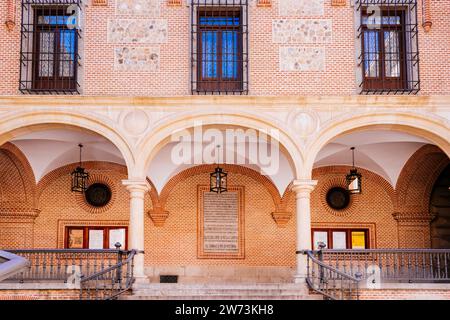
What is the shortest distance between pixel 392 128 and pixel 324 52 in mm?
2453

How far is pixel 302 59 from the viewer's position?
1424cm

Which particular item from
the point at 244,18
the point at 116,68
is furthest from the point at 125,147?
the point at 244,18

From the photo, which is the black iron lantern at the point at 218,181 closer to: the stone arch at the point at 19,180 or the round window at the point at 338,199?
the round window at the point at 338,199

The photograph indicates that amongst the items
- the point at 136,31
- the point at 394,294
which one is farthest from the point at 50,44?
the point at 394,294

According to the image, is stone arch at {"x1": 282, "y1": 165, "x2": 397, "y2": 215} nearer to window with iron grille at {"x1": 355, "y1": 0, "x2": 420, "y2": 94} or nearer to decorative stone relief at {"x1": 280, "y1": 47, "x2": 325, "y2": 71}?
window with iron grille at {"x1": 355, "y1": 0, "x2": 420, "y2": 94}

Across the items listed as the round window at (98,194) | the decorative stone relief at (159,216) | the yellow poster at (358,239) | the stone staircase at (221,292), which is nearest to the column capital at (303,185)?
the stone staircase at (221,292)

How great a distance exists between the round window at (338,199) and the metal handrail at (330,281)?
4688mm

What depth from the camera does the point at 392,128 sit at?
1393 cm

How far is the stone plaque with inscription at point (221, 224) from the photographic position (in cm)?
1728

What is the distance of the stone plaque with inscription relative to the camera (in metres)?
17.3

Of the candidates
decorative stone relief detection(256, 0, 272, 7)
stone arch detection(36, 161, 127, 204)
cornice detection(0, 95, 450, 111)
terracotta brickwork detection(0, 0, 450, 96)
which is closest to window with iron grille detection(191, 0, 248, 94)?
terracotta brickwork detection(0, 0, 450, 96)
